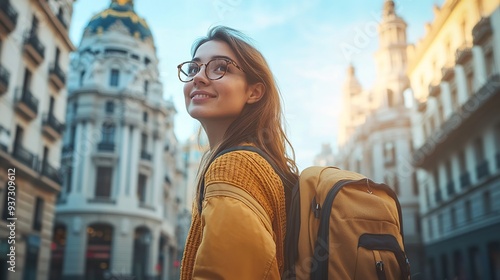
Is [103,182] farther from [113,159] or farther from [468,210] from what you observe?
[468,210]

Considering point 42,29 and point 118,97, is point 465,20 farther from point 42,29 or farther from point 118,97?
point 118,97

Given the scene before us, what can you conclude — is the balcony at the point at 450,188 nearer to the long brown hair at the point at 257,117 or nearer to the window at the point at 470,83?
the window at the point at 470,83

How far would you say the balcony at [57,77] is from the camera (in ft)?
76.7

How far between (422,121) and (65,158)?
2806 cm

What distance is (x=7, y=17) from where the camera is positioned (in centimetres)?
1794

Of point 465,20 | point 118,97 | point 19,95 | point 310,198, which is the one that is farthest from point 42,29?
point 310,198

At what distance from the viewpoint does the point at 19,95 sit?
20.1 m

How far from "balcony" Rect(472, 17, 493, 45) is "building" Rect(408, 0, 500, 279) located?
4 centimetres

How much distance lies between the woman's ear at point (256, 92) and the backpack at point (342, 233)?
44 cm

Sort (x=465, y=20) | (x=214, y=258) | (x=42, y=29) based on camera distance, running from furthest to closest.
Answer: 1. (x=465, y=20)
2. (x=42, y=29)
3. (x=214, y=258)

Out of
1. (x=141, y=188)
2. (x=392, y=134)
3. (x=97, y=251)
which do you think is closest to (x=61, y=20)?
(x=141, y=188)

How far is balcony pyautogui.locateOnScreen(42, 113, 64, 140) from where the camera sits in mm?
22656

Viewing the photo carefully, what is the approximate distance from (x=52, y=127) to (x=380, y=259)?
79.0ft

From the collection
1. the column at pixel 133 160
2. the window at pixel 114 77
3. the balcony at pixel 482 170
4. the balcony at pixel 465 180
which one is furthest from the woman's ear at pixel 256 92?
the window at pixel 114 77
